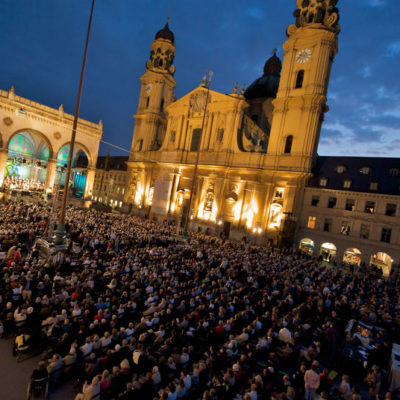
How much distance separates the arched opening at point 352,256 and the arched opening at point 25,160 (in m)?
46.9

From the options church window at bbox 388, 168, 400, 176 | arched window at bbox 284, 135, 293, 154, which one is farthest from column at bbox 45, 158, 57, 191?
church window at bbox 388, 168, 400, 176

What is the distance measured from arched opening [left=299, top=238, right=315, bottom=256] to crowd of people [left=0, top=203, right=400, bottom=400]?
1326cm

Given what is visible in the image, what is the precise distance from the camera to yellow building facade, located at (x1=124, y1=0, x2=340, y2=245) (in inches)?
1259

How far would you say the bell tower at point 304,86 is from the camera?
31.8 meters

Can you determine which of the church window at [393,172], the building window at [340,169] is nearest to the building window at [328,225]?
the building window at [340,169]

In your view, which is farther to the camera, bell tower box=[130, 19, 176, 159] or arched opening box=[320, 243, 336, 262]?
bell tower box=[130, 19, 176, 159]

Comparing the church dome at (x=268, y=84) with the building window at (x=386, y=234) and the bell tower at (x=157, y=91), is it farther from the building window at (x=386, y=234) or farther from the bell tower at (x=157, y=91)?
the building window at (x=386, y=234)

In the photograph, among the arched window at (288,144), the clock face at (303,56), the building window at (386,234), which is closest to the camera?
the building window at (386,234)

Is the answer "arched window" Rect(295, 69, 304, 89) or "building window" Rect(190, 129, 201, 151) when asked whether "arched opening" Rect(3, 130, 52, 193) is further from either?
"arched window" Rect(295, 69, 304, 89)

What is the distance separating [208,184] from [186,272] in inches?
947

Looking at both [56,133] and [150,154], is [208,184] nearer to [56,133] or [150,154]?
[150,154]

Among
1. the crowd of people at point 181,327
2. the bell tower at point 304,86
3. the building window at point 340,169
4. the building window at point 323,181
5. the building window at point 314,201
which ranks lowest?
the crowd of people at point 181,327

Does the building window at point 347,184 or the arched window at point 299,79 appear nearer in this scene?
the building window at point 347,184

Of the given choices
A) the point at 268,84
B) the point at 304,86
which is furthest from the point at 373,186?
the point at 268,84
